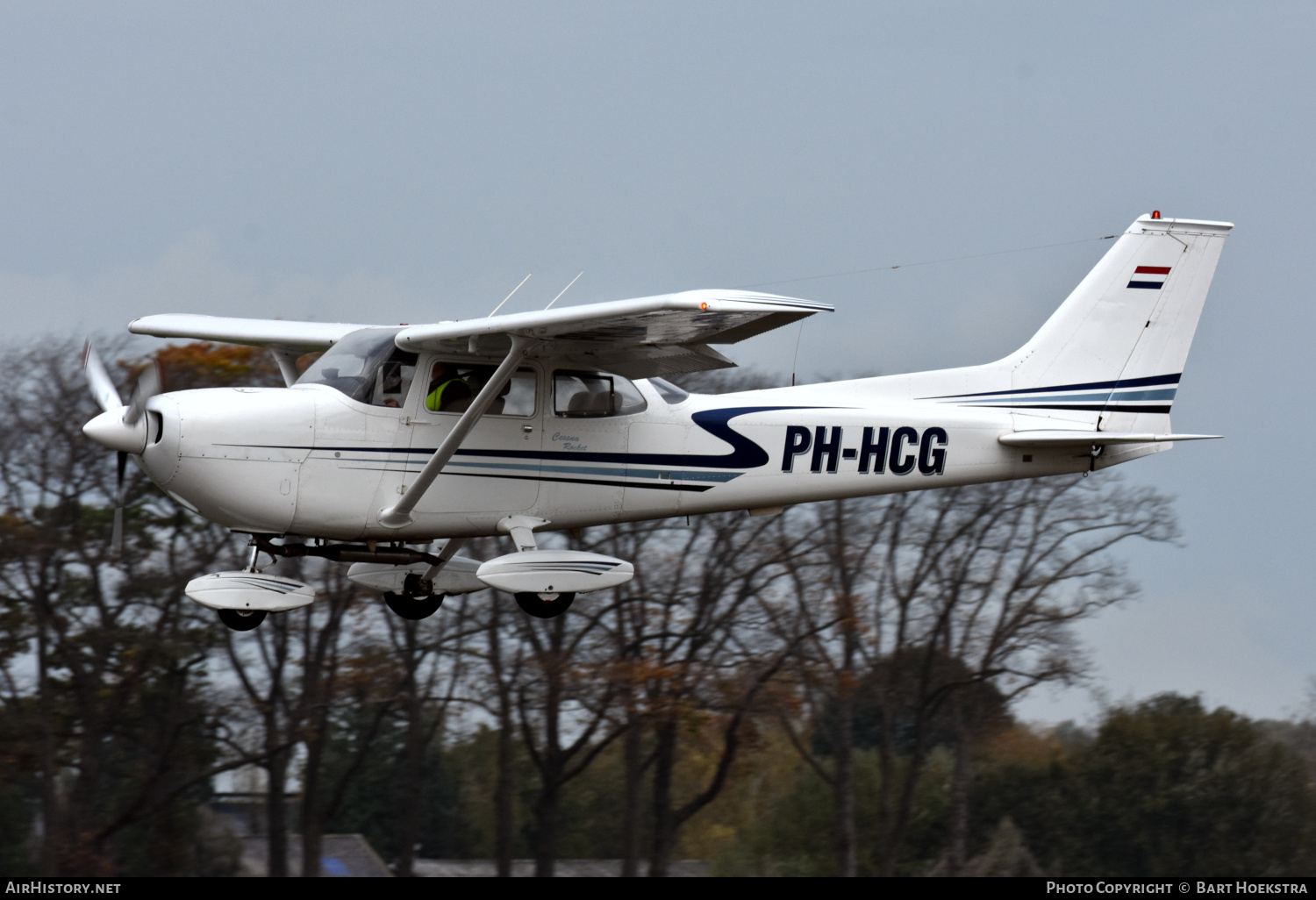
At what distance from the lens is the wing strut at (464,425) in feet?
32.5

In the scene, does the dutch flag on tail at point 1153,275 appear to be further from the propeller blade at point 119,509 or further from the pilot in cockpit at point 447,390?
the propeller blade at point 119,509

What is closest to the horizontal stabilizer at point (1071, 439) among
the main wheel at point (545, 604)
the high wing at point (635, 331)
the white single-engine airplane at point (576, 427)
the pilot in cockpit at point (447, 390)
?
the white single-engine airplane at point (576, 427)

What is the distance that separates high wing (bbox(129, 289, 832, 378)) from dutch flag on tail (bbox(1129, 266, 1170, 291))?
4042mm

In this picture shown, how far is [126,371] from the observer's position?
25.7m

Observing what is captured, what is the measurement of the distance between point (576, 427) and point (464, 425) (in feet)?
3.41

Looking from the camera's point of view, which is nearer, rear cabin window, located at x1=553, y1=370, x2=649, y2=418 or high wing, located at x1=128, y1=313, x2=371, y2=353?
rear cabin window, located at x1=553, y1=370, x2=649, y2=418

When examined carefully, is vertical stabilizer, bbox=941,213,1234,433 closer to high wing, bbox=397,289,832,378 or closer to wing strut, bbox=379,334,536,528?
high wing, bbox=397,289,832,378

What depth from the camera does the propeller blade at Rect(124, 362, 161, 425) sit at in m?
9.66

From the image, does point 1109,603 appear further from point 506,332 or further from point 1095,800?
point 506,332

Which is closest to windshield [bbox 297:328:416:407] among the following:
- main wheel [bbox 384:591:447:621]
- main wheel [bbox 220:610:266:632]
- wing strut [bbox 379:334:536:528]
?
wing strut [bbox 379:334:536:528]

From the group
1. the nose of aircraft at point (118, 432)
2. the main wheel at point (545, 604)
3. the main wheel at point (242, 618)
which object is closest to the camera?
the nose of aircraft at point (118, 432)

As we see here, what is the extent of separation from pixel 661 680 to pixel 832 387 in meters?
17.9

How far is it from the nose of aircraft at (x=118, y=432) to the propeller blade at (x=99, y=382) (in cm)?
72
